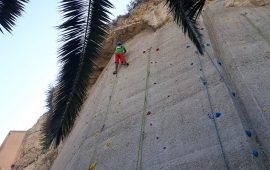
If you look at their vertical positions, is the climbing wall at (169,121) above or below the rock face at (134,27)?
above

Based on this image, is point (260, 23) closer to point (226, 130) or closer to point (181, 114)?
point (181, 114)

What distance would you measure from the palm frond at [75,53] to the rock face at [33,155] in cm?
781

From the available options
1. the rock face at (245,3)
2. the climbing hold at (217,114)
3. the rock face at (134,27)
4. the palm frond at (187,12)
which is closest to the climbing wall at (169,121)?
the climbing hold at (217,114)

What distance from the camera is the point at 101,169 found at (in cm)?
598

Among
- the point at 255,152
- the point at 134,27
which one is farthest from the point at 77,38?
the point at 134,27

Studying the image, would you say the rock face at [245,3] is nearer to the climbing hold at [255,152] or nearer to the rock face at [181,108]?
the rock face at [181,108]

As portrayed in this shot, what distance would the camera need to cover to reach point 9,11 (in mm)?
3766

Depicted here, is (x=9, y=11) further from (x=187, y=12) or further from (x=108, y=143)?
(x=108, y=143)

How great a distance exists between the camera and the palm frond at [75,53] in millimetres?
3816

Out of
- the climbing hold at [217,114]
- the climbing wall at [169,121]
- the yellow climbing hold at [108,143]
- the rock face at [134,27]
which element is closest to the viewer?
the climbing wall at [169,121]

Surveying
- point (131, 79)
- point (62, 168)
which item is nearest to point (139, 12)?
point (131, 79)

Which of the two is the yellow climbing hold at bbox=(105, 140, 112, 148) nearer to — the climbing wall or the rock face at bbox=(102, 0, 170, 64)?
the climbing wall

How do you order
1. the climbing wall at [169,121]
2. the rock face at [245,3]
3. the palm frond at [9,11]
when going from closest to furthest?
the palm frond at [9,11] → the climbing wall at [169,121] → the rock face at [245,3]

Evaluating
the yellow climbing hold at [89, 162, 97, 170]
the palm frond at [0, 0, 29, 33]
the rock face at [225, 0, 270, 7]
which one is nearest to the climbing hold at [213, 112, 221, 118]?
the yellow climbing hold at [89, 162, 97, 170]
